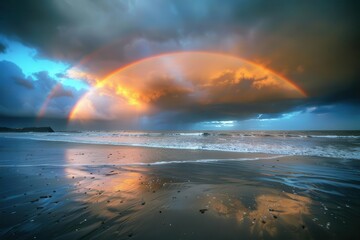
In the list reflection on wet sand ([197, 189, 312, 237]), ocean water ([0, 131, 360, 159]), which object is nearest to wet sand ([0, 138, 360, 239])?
reflection on wet sand ([197, 189, 312, 237])

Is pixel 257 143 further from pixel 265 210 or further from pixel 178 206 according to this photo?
pixel 178 206

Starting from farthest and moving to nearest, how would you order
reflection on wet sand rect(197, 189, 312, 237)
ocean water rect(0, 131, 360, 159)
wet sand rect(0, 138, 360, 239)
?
ocean water rect(0, 131, 360, 159) → reflection on wet sand rect(197, 189, 312, 237) → wet sand rect(0, 138, 360, 239)

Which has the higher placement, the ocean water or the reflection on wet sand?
the ocean water

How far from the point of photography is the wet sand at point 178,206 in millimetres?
4320

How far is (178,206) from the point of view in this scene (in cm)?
592

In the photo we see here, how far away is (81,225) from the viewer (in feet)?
14.9

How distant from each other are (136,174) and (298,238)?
7927mm

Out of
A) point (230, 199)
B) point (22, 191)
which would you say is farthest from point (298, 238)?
point (22, 191)

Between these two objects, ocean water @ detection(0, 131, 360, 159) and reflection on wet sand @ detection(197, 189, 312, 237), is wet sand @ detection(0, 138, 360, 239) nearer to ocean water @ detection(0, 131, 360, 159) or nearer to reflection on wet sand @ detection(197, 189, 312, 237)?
reflection on wet sand @ detection(197, 189, 312, 237)

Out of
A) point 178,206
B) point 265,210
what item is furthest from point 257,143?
point 178,206

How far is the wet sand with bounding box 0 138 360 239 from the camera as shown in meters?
4.32

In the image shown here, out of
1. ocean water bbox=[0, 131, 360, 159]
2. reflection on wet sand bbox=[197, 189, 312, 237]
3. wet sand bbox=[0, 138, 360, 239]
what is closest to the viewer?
wet sand bbox=[0, 138, 360, 239]

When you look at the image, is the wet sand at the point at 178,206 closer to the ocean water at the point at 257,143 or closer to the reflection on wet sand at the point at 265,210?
the reflection on wet sand at the point at 265,210

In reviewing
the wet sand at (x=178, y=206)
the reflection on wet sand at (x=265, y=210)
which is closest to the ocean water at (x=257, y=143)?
the wet sand at (x=178, y=206)
